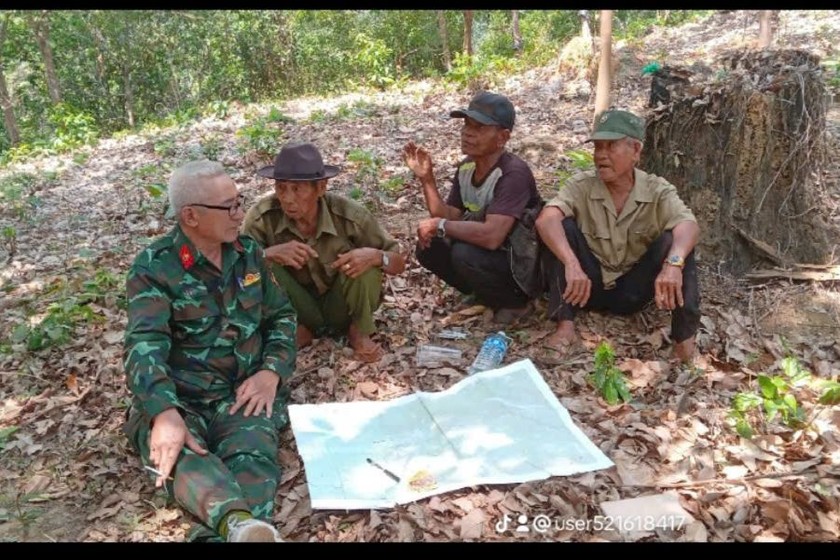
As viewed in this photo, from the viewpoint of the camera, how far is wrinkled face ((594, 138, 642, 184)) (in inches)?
139

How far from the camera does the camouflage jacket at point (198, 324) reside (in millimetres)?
2781

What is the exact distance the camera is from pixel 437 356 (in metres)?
3.89

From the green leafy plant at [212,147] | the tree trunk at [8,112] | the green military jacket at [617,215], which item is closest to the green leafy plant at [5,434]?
the green military jacket at [617,215]

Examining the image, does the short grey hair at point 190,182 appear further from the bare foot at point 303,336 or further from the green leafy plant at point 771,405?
the green leafy plant at point 771,405

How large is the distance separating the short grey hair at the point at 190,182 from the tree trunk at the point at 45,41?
12840 millimetres

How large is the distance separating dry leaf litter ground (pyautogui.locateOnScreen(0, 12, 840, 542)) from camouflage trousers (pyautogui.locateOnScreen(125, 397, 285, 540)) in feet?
0.54

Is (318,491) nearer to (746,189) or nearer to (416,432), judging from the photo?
(416,432)

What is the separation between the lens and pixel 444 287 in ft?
15.5

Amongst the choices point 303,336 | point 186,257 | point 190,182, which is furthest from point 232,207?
point 303,336

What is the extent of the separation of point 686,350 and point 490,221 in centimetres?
132

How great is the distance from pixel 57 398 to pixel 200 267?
1.47 metres

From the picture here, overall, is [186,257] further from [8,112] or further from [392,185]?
[8,112]

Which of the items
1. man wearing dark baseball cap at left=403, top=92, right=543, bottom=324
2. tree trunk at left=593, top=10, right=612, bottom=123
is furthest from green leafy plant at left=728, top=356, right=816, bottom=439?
tree trunk at left=593, top=10, right=612, bottom=123

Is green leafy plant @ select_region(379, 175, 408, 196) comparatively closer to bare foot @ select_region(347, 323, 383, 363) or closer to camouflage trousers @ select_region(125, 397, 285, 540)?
bare foot @ select_region(347, 323, 383, 363)
